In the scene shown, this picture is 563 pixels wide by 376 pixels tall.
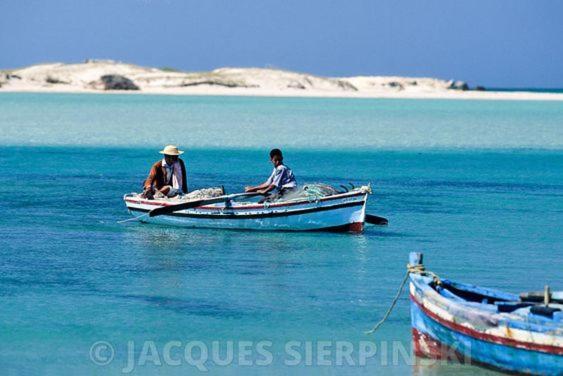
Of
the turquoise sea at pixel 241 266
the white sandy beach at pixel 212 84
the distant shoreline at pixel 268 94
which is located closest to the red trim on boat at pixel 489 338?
the turquoise sea at pixel 241 266

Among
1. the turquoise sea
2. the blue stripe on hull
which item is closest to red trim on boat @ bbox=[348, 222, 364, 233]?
the turquoise sea

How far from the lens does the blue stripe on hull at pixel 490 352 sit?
9305 millimetres

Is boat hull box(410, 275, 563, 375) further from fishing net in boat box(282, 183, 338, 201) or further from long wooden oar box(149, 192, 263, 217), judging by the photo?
long wooden oar box(149, 192, 263, 217)

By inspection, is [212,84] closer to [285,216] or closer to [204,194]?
[204,194]

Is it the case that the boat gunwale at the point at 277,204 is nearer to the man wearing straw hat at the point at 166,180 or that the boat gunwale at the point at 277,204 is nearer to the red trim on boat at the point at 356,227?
the man wearing straw hat at the point at 166,180

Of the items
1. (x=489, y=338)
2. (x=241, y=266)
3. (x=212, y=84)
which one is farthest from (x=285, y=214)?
(x=212, y=84)

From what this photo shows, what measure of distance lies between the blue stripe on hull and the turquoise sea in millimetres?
247

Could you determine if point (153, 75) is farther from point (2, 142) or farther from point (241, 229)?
point (241, 229)

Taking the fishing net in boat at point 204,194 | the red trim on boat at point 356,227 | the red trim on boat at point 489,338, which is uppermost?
the fishing net in boat at point 204,194

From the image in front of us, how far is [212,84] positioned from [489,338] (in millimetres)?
112324

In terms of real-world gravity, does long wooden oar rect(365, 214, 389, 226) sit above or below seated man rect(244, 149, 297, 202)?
below

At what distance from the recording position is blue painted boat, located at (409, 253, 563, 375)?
929cm

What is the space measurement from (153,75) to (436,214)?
108774 mm

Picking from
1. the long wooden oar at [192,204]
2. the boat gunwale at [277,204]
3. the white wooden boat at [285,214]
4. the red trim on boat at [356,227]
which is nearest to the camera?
the boat gunwale at [277,204]
